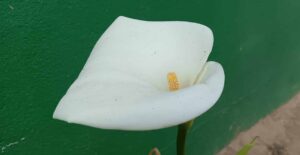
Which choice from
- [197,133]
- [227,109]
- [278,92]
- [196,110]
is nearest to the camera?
[196,110]

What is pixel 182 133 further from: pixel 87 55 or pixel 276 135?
pixel 276 135

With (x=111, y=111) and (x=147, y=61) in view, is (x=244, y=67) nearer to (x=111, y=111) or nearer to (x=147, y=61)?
(x=147, y=61)

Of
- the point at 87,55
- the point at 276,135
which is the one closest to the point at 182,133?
the point at 87,55

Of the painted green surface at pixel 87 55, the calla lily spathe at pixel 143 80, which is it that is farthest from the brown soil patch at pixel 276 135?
the calla lily spathe at pixel 143 80

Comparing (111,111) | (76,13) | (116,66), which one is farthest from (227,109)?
(111,111)

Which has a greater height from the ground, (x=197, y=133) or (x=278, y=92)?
(x=197, y=133)

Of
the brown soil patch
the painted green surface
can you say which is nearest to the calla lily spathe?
the painted green surface
